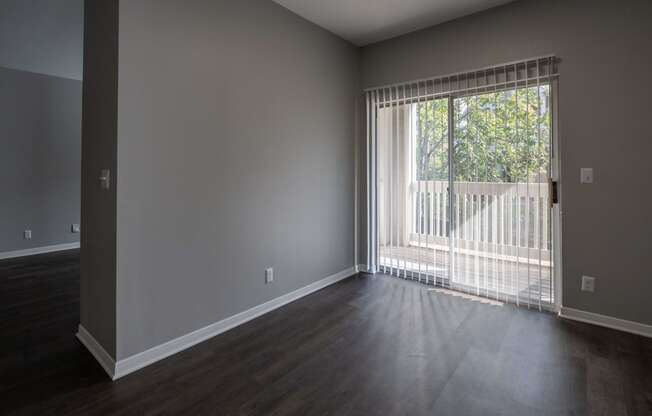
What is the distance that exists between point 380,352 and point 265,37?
9.11ft

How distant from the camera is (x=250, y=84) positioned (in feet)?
9.40

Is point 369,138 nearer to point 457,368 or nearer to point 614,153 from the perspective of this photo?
point 614,153

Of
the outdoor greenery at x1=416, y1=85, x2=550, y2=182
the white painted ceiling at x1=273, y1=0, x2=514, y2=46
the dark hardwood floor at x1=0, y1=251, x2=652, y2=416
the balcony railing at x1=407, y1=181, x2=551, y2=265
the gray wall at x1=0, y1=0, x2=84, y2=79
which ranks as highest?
the gray wall at x1=0, y1=0, x2=84, y2=79

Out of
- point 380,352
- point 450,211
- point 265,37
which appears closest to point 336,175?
point 450,211

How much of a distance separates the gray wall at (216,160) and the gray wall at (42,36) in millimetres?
2173

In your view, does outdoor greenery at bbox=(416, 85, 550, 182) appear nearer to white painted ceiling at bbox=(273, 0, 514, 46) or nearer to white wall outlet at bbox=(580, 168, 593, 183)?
white wall outlet at bbox=(580, 168, 593, 183)

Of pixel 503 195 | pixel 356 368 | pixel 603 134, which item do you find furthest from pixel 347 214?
pixel 603 134

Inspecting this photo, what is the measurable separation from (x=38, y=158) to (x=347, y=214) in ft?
16.5

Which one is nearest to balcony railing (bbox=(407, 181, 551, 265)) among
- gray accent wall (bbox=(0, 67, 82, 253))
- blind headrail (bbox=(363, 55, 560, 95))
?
blind headrail (bbox=(363, 55, 560, 95))

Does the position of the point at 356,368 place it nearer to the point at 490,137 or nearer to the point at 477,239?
the point at 477,239

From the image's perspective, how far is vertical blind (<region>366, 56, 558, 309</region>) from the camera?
9.88ft

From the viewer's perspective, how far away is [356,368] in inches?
85.0

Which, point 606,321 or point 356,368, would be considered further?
point 606,321

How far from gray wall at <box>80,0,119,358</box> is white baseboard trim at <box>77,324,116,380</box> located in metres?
0.04
